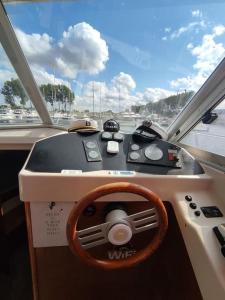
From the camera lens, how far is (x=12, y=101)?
1.91m

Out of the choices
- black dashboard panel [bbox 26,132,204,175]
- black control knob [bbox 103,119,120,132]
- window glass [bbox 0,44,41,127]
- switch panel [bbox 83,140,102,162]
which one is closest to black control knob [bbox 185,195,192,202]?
black dashboard panel [bbox 26,132,204,175]

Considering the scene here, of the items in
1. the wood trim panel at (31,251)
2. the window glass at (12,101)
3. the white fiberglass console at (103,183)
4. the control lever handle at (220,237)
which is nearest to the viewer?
the control lever handle at (220,237)

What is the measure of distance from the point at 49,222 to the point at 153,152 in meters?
0.66

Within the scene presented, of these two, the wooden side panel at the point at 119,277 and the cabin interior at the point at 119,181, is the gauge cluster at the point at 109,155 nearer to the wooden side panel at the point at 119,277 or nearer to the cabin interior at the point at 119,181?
the cabin interior at the point at 119,181

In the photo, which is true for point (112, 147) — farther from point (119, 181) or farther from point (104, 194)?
point (104, 194)

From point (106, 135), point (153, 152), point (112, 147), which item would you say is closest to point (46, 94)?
point (106, 135)

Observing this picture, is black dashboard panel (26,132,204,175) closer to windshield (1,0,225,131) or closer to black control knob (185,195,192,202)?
black control knob (185,195,192,202)

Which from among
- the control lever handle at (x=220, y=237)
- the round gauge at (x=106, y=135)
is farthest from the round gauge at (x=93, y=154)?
the control lever handle at (x=220, y=237)

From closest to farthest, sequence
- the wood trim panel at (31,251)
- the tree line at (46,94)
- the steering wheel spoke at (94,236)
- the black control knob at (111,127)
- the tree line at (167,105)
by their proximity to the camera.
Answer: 1. the steering wheel spoke at (94,236)
2. the wood trim panel at (31,251)
3. the black control knob at (111,127)
4. the tree line at (167,105)
5. the tree line at (46,94)

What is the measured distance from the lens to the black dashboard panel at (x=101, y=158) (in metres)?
0.95

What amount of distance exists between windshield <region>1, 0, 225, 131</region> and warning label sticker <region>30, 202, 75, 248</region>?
1040mm

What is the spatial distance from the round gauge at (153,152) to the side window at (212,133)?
364mm

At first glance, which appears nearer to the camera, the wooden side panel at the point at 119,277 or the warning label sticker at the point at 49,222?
the warning label sticker at the point at 49,222

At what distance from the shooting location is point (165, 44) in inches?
49.7
